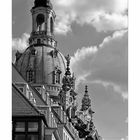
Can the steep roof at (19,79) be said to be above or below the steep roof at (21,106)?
above

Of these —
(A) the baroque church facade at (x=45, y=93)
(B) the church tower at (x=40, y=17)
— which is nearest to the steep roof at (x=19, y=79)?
(A) the baroque church facade at (x=45, y=93)

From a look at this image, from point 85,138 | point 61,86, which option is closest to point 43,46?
point 61,86

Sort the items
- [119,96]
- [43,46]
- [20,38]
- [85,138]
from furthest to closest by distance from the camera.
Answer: [43,46], [85,138], [20,38], [119,96]

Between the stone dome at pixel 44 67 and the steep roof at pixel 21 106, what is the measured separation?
4135 cm

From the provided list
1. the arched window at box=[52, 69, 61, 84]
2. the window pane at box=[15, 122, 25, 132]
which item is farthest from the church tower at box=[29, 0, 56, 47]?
the window pane at box=[15, 122, 25, 132]

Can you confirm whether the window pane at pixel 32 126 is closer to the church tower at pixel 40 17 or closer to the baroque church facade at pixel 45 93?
the baroque church facade at pixel 45 93

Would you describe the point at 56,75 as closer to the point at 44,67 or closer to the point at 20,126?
the point at 44,67

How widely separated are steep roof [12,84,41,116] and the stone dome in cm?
4135

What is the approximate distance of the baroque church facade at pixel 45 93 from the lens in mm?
27781

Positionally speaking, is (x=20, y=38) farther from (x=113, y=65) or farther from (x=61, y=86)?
(x=61, y=86)

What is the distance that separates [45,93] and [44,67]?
34.7m

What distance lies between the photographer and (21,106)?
28.7 meters
